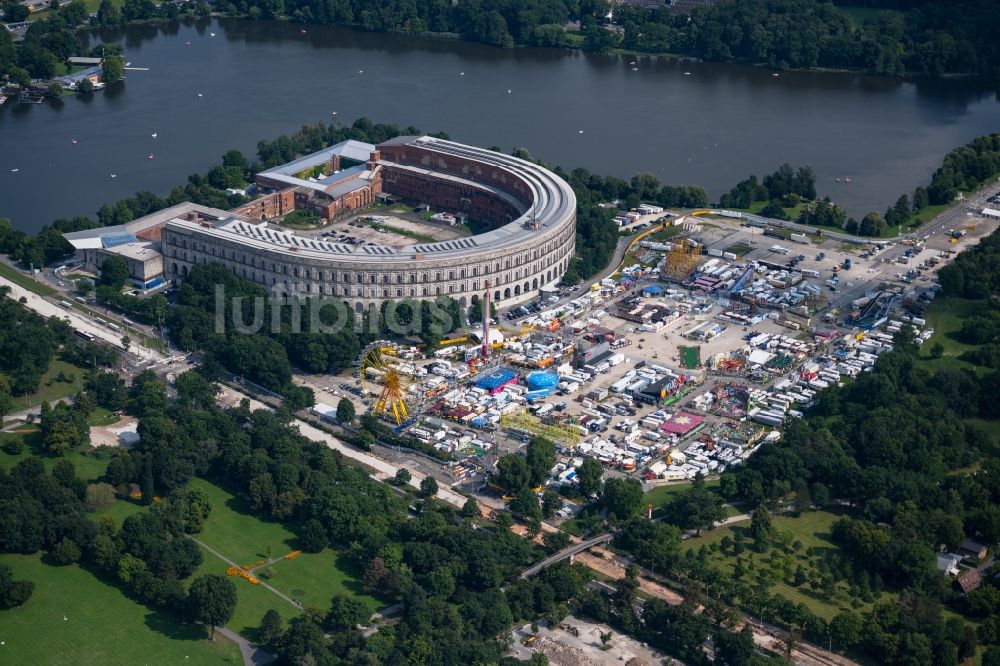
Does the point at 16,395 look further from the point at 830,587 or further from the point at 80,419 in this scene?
the point at 830,587

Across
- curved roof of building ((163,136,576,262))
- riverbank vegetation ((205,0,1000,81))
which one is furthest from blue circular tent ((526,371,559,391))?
riverbank vegetation ((205,0,1000,81))

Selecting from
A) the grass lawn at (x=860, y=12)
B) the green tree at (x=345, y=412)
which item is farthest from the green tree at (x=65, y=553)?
the grass lawn at (x=860, y=12)

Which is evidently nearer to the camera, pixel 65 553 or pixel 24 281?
pixel 65 553

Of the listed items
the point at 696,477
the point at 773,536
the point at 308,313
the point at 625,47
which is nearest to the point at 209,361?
the point at 308,313

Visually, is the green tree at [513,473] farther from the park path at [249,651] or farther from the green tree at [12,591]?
the green tree at [12,591]

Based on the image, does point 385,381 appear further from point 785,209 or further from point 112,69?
point 112,69

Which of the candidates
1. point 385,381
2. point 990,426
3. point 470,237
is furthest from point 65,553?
point 990,426
